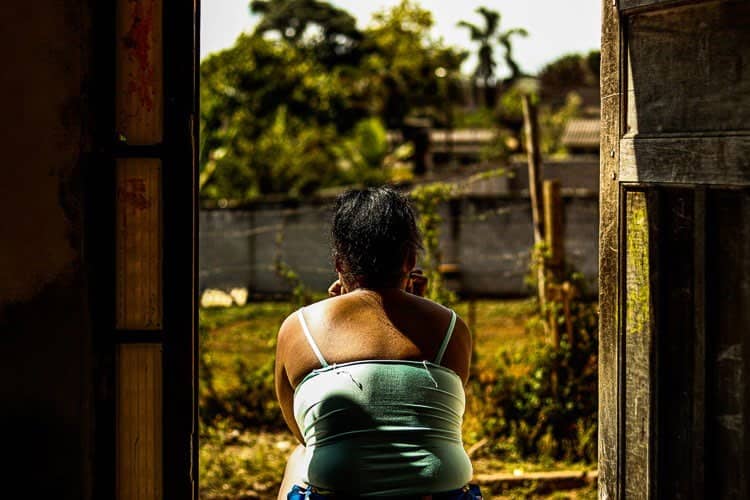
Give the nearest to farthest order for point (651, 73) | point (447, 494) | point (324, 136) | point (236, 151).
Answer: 1. point (447, 494)
2. point (651, 73)
3. point (236, 151)
4. point (324, 136)

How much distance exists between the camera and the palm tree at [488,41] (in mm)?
36094

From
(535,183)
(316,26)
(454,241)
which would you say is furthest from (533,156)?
(316,26)

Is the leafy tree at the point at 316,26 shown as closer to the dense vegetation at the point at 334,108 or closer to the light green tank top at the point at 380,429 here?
the dense vegetation at the point at 334,108

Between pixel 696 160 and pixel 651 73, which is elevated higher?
pixel 651 73

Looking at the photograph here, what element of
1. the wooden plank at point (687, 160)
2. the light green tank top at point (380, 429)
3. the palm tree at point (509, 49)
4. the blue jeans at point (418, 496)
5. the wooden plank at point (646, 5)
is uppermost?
the palm tree at point (509, 49)

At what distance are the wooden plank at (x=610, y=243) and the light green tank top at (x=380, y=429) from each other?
0.70 m

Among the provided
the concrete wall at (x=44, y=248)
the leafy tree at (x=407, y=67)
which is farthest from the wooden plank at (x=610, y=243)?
the leafy tree at (x=407, y=67)

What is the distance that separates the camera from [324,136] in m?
24.7

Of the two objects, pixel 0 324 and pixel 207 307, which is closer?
pixel 0 324

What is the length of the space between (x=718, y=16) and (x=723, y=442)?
114cm

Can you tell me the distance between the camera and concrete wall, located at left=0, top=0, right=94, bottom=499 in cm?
259

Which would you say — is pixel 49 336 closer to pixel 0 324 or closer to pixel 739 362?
pixel 0 324

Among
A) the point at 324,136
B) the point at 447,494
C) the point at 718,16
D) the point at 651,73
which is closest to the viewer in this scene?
the point at 447,494

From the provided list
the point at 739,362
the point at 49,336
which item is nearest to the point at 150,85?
the point at 49,336
